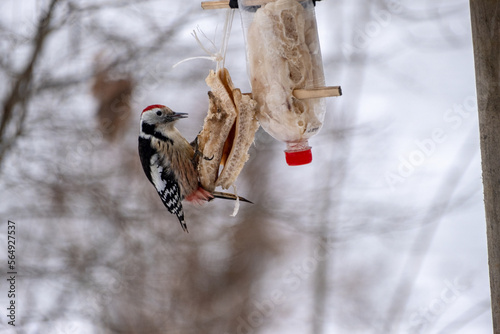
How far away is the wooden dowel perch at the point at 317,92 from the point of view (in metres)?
1.31

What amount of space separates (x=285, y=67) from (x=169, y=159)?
0.47 meters

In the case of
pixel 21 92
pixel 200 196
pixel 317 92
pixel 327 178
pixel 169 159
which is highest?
pixel 21 92

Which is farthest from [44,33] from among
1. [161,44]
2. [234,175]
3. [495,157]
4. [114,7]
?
[495,157]

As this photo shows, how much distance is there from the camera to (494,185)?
1275 millimetres

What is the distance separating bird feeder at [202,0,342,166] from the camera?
144cm

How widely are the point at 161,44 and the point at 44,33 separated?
80cm

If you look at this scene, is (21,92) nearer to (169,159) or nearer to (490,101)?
Result: (169,159)

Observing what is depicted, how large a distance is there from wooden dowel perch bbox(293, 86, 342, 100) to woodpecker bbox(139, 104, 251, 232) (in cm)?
37

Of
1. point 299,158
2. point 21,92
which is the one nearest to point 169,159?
point 299,158

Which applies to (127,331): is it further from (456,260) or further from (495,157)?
(495,157)

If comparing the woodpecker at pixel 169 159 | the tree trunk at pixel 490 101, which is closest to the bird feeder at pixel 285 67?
the woodpecker at pixel 169 159

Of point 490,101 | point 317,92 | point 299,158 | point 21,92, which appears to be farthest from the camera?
point 21,92

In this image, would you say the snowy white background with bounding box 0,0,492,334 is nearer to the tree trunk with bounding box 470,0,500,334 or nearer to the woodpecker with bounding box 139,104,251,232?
the woodpecker with bounding box 139,104,251,232

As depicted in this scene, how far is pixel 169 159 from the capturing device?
1.50 metres
